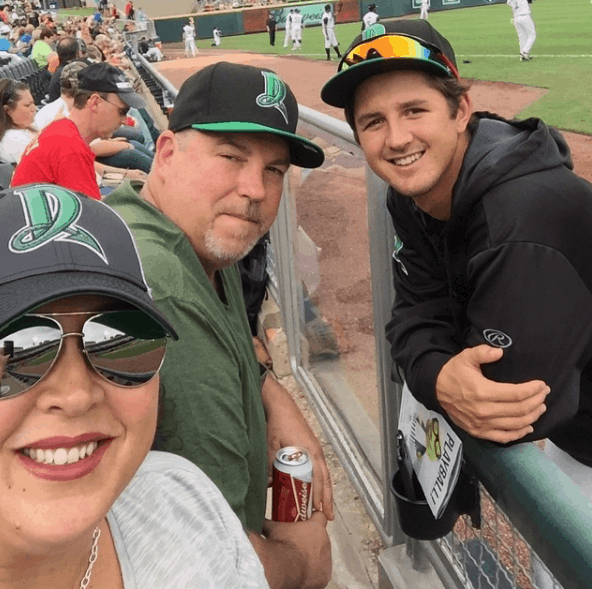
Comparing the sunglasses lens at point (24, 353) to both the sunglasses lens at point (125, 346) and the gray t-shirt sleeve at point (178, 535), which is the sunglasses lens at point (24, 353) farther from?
the gray t-shirt sleeve at point (178, 535)

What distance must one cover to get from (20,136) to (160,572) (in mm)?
5352

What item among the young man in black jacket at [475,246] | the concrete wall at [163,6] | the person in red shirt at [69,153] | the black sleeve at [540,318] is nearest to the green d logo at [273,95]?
the young man in black jacket at [475,246]

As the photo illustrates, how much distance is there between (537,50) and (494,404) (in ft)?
72.6

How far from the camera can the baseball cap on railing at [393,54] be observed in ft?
5.69

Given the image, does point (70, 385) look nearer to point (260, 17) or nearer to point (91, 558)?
point (91, 558)

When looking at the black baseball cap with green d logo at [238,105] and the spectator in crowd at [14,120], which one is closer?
the black baseball cap with green d logo at [238,105]

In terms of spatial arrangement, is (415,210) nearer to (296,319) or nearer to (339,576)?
(339,576)

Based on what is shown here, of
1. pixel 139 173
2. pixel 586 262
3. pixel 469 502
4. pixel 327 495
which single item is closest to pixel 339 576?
pixel 327 495

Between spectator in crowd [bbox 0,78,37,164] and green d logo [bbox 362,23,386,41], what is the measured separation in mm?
4407

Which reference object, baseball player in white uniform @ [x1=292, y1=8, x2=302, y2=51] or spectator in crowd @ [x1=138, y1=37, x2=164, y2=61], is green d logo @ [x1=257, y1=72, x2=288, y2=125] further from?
baseball player in white uniform @ [x1=292, y1=8, x2=302, y2=51]

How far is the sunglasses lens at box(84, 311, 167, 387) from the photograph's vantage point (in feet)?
A: 2.97

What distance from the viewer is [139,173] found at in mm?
5598

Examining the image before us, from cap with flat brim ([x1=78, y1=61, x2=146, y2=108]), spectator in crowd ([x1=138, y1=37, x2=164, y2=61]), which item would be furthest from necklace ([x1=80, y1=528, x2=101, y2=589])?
spectator in crowd ([x1=138, y1=37, x2=164, y2=61])

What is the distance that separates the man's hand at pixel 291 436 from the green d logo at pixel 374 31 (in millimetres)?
1202
